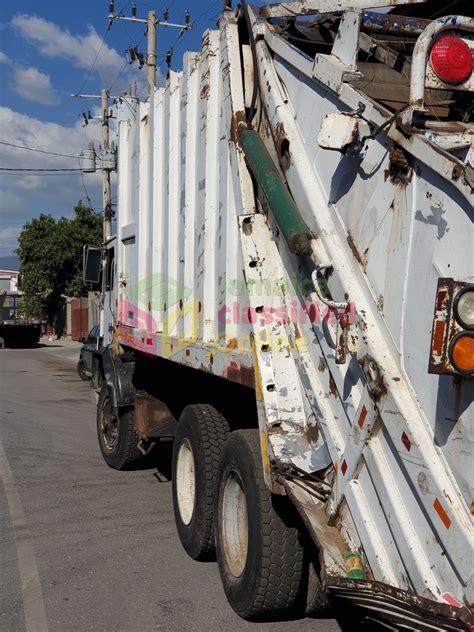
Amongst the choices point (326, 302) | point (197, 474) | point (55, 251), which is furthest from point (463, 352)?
point (55, 251)

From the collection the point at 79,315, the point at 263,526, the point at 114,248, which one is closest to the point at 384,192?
the point at 263,526

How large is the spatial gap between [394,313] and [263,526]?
1461 millimetres

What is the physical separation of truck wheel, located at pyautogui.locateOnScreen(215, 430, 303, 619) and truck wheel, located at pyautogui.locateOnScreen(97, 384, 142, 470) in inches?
128

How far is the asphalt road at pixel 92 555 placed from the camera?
163 inches

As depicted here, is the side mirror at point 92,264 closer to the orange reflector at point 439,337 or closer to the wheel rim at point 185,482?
the wheel rim at point 185,482

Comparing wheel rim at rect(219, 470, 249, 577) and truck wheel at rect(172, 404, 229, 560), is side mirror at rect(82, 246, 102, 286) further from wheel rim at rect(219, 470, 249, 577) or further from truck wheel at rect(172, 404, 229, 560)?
wheel rim at rect(219, 470, 249, 577)

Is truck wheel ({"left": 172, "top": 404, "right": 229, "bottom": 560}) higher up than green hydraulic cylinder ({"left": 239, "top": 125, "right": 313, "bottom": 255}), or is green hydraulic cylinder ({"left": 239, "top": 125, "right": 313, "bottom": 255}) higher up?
green hydraulic cylinder ({"left": 239, "top": 125, "right": 313, "bottom": 255})

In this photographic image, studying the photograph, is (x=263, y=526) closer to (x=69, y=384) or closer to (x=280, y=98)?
(x=280, y=98)

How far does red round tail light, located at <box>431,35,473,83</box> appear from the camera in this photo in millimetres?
2668

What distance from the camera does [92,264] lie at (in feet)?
27.5

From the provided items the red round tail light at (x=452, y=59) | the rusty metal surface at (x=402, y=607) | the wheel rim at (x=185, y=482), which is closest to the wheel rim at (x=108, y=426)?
the wheel rim at (x=185, y=482)

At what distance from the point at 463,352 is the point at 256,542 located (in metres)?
1.88

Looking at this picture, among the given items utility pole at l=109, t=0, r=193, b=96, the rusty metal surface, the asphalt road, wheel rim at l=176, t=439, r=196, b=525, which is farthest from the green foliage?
the rusty metal surface

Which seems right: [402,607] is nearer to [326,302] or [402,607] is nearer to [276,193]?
[326,302]
